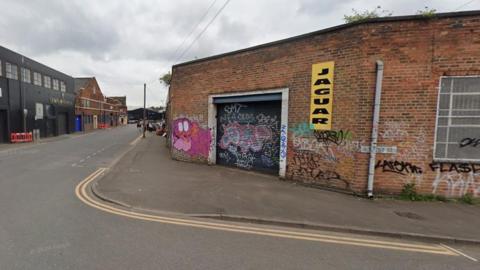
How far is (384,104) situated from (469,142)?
2257 millimetres

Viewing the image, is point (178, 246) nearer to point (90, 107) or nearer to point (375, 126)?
point (375, 126)

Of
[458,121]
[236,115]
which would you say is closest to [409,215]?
[458,121]

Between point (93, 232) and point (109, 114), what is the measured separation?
61959 mm

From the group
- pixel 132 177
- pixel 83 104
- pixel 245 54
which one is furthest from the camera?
pixel 83 104

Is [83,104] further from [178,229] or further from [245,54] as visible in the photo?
[178,229]

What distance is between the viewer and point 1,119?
21.5 meters

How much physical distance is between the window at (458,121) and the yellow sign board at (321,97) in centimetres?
262

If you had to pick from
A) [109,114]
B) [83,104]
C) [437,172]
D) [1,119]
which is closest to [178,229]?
[437,172]

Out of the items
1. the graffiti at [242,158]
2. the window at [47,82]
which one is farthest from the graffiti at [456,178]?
the window at [47,82]

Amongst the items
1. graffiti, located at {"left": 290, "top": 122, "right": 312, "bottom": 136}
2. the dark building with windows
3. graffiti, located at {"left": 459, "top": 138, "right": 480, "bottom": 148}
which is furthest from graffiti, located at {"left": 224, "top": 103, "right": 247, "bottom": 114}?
the dark building with windows

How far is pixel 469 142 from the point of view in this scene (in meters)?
6.35

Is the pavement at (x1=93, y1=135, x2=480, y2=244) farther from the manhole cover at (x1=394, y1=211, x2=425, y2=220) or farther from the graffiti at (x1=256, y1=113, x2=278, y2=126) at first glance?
the graffiti at (x1=256, y1=113, x2=278, y2=126)

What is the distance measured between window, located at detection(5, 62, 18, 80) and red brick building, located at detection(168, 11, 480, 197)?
25297 mm

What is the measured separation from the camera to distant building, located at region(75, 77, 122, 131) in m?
39.9
